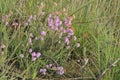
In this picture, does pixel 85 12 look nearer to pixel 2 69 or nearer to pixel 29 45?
pixel 29 45

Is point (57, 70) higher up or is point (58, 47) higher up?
point (58, 47)

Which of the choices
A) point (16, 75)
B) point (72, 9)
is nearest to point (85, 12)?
point (72, 9)

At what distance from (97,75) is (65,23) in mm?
448

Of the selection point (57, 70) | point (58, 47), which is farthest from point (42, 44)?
point (57, 70)

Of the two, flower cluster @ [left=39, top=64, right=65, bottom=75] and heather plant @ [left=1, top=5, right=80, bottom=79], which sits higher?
heather plant @ [left=1, top=5, right=80, bottom=79]

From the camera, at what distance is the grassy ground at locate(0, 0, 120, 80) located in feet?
7.12

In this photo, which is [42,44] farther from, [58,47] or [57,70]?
[57,70]

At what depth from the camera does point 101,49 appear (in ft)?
7.79

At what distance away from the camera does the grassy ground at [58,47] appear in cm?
217

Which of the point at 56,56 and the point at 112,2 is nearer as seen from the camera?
the point at 56,56

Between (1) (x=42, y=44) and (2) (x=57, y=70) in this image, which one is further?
(1) (x=42, y=44)

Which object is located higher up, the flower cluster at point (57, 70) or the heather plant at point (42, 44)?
the heather plant at point (42, 44)

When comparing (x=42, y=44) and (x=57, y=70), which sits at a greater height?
(x=42, y=44)

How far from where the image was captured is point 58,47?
2371 millimetres
